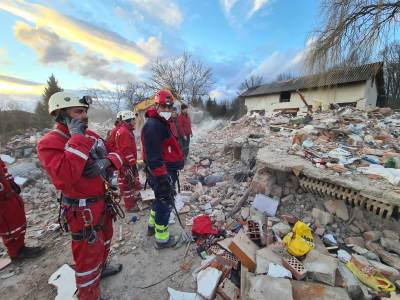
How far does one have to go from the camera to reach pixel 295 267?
2203 millimetres

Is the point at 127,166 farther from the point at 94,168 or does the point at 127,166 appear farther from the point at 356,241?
the point at 356,241

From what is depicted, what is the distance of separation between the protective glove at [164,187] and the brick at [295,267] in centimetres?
158

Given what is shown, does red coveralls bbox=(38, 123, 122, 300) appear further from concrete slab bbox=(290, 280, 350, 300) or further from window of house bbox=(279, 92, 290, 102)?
window of house bbox=(279, 92, 290, 102)

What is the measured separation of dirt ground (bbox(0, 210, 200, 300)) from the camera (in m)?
2.43

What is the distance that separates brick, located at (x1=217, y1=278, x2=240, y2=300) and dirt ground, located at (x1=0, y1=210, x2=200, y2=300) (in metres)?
0.38

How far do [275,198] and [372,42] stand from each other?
4.57 metres

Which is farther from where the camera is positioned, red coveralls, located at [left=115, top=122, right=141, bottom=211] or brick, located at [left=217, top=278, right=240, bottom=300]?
red coveralls, located at [left=115, top=122, right=141, bottom=211]

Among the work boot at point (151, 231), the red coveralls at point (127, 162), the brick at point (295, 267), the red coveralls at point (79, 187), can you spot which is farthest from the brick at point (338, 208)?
the red coveralls at point (127, 162)

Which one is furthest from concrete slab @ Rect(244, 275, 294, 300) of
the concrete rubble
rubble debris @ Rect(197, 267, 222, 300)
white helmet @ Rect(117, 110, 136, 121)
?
white helmet @ Rect(117, 110, 136, 121)

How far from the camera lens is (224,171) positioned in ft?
20.1

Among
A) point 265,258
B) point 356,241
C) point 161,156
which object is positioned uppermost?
point 161,156

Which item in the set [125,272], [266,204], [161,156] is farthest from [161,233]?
[266,204]

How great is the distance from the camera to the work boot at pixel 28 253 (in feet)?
9.86

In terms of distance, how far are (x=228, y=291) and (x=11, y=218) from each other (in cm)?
296
